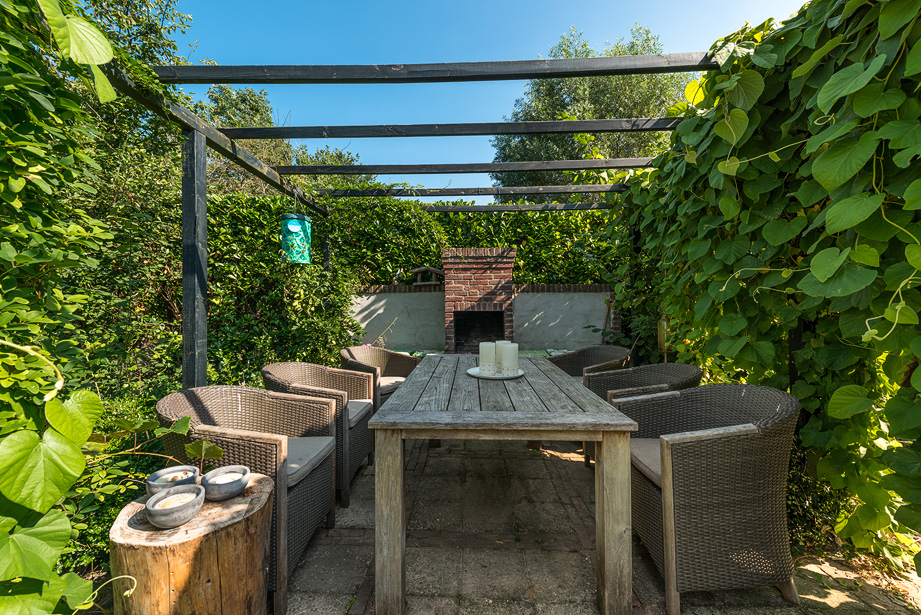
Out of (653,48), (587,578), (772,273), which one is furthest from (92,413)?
(653,48)

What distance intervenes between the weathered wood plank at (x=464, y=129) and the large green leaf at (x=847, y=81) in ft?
6.03

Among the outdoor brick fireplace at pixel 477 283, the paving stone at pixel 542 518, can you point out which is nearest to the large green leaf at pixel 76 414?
the paving stone at pixel 542 518

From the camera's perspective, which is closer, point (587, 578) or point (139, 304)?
point (587, 578)

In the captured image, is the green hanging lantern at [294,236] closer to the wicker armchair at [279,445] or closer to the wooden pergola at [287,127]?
the wooden pergola at [287,127]

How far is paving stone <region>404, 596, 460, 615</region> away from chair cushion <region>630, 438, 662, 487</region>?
3.18ft

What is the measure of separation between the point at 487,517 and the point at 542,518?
31 cm

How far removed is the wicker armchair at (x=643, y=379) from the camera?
7.05 feet

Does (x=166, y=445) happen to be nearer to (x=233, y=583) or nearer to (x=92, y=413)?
(x=233, y=583)

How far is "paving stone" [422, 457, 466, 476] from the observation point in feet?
8.49

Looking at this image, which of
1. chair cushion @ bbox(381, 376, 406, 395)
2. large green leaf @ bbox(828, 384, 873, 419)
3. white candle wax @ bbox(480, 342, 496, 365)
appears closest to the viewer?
large green leaf @ bbox(828, 384, 873, 419)

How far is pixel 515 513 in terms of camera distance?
2092mm

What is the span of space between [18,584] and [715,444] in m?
1.99

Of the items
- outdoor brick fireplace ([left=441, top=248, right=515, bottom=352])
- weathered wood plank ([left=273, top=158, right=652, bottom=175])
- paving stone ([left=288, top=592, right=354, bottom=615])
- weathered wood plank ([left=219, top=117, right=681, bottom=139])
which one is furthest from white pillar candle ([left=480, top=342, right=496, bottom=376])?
outdoor brick fireplace ([left=441, top=248, right=515, bottom=352])

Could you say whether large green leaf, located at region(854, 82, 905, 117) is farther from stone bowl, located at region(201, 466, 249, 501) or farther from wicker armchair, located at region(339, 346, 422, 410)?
wicker armchair, located at region(339, 346, 422, 410)
